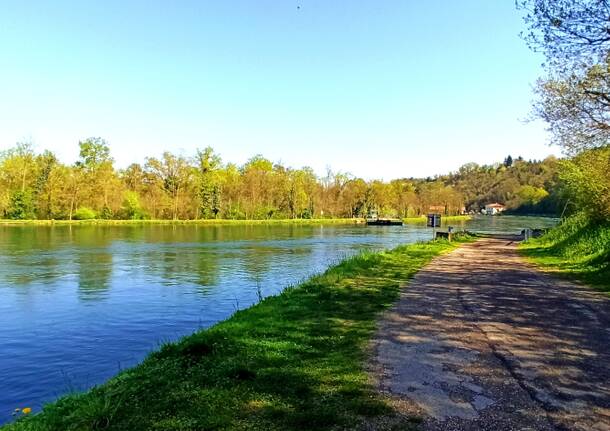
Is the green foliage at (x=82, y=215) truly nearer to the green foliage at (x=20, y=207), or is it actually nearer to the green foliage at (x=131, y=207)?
the green foliage at (x=131, y=207)

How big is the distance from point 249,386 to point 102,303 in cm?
1160

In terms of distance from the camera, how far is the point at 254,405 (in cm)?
508

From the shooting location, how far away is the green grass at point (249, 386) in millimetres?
4746

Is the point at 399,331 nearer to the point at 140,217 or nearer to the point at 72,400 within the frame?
the point at 72,400

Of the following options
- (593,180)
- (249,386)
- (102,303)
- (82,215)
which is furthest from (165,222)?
(249,386)

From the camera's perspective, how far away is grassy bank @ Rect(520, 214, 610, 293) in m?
14.5

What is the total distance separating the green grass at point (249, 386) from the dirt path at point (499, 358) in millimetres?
510

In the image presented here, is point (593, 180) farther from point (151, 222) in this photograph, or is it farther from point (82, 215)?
point (82, 215)

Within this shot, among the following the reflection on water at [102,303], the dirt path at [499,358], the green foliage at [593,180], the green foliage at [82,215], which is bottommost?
the reflection on water at [102,303]

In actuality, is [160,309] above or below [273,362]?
below

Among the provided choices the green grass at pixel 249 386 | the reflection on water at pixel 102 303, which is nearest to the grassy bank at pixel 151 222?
the reflection on water at pixel 102 303

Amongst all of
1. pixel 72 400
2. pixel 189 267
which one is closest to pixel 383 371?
pixel 72 400

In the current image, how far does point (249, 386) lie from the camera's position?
5664mm

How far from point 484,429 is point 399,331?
12.8 ft
